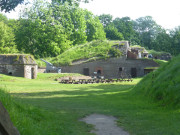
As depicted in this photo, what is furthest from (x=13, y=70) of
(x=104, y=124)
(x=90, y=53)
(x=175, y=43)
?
(x=175, y=43)

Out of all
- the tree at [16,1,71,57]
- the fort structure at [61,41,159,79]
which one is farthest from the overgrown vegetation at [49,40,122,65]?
the tree at [16,1,71,57]

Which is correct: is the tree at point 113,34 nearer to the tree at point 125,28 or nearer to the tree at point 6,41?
the tree at point 125,28

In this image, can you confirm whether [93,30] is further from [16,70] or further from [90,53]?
[16,70]

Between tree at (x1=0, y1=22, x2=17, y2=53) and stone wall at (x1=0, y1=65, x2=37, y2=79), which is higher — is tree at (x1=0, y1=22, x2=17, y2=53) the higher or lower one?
the higher one

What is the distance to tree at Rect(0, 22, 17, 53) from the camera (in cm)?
5553

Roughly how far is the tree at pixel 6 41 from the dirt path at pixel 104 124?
48.2 m

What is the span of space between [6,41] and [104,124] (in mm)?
51576

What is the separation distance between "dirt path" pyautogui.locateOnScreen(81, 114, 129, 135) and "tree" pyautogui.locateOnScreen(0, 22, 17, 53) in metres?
48.2

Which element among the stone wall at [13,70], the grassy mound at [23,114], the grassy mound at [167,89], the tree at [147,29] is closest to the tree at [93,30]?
the tree at [147,29]

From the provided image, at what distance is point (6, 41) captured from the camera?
187 ft

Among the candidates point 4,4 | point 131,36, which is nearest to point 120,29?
point 131,36

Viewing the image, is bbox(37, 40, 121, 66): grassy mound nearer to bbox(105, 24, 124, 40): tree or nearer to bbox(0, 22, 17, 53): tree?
bbox(0, 22, 17, 53): tree

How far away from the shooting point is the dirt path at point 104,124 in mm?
8359

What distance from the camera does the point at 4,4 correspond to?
13.6 meters
